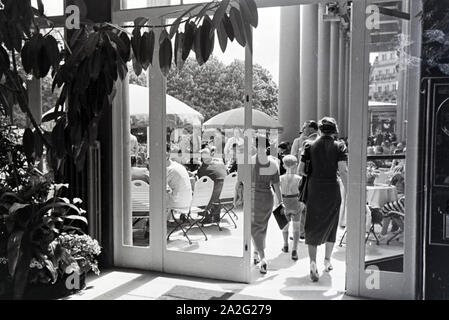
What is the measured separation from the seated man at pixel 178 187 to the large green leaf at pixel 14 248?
143 centimetres

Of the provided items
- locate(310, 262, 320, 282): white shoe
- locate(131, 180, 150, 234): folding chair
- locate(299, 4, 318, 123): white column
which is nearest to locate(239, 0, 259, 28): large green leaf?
locate(310, 262, 320, 282): white shoe

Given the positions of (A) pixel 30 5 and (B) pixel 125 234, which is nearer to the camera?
(A) pixel 30 5

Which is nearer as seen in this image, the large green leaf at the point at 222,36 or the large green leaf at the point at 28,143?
the large green leaf at the point at 222,36

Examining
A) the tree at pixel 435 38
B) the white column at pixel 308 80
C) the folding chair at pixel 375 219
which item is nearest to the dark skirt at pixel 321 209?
the folding chair at pixel 375 219

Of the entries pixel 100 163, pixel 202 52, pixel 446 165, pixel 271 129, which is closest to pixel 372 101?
pixel 446 165

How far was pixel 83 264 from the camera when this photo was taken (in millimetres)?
4027

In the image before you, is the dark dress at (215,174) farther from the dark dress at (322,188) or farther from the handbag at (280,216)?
the dark dress at (322,188)

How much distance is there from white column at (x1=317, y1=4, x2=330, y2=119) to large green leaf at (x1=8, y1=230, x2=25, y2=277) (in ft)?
14.8

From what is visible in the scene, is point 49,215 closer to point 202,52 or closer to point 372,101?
point 372,101

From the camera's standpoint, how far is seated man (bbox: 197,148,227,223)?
4461 millimetres

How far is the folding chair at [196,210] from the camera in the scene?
4.55 m

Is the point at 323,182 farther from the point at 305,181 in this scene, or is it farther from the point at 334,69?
the point at 334,69

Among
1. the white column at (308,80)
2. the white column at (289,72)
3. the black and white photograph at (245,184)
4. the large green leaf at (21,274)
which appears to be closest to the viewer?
the large green leaf at (21,274)
